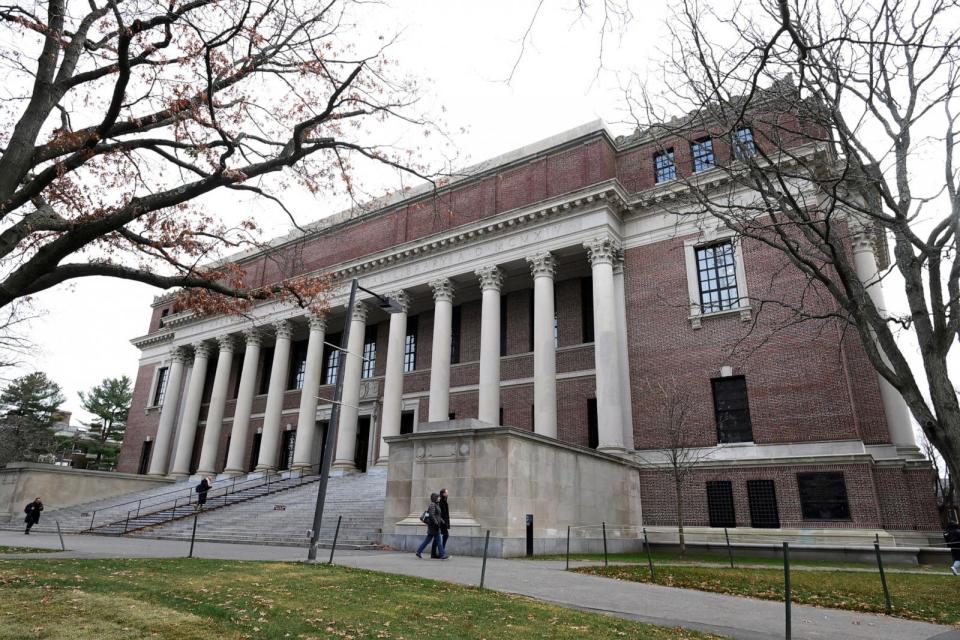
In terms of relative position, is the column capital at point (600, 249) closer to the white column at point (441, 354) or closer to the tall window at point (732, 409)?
the tall window at point (732, 409)

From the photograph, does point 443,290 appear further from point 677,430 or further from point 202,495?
point 202,495

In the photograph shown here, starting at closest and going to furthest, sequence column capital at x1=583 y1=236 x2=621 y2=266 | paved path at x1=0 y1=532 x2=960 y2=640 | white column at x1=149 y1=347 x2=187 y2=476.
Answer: paved path at x1=0 y1=532 x2=960 y2=640, column capital at x1=583 y1=236 x2=621 y2=266, white column at x1=149 y1=347 x2=187 y2=476

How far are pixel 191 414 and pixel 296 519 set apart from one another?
71.9ft

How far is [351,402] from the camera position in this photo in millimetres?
30734

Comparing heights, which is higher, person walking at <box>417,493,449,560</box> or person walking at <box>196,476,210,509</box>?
person walking at <box>196,476,210,509</box>

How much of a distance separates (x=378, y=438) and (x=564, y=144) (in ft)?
59.1

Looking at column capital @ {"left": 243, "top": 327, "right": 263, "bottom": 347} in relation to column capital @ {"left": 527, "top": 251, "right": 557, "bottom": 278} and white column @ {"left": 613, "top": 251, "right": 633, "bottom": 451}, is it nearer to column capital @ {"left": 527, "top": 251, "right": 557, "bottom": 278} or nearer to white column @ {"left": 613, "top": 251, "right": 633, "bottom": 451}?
column capital @ {"left": 527, "top": 251, "right": 557, "bottom": 278}

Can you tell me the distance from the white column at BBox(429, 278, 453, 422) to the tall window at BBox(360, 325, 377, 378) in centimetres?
768

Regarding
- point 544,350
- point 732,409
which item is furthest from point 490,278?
point 732,409

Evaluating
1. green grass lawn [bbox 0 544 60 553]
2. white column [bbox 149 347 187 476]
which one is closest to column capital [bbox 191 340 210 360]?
white column [bbox 149 347 187 476]

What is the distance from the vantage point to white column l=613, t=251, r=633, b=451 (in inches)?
934

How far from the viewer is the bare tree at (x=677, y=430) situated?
21.3m

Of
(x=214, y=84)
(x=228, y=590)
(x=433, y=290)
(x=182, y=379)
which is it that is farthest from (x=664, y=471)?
(x=182, y=379)

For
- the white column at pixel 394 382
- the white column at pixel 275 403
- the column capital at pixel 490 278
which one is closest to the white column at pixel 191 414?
the white column at pixel 275 403
